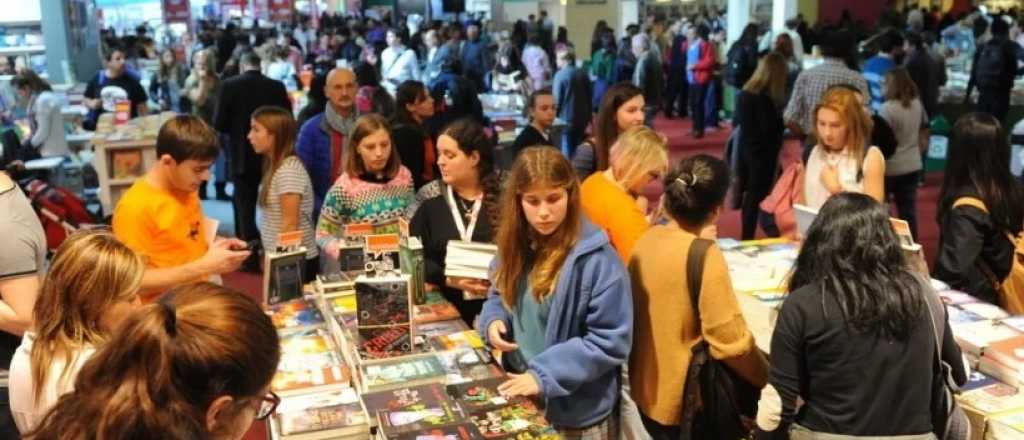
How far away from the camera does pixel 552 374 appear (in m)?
2.48

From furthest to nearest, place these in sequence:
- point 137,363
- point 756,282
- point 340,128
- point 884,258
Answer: point 340,128 → point 756,282 → point 884,258 → point 137,363

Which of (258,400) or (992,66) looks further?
(992,66)

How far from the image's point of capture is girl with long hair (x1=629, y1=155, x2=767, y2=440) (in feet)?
8.69

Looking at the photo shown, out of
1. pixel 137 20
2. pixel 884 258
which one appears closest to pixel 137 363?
pixel 884 258

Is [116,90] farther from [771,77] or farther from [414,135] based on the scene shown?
[771,77]

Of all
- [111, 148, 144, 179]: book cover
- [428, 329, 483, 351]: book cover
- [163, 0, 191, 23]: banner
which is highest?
[163, 0, 191, 23]: banner

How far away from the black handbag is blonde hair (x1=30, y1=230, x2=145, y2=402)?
1.48m

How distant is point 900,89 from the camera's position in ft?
20.6

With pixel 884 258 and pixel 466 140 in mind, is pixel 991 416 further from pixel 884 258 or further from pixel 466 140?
pixel 466 140

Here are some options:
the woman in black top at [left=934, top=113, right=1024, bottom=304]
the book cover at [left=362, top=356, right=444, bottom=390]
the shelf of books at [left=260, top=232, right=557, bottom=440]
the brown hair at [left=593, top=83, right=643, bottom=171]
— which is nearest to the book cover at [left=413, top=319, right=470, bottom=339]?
the shelf of books at [left=260, top=232, right=557, bottom=440]

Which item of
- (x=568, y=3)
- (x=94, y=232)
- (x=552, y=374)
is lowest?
(x=552, y=374)

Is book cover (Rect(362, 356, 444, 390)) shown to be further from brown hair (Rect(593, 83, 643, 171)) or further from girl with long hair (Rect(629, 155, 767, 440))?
brown hair (Rect(593, 83, 643, 171))

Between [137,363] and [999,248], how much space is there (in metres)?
3.08

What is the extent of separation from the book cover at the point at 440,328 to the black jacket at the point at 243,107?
3772mm
